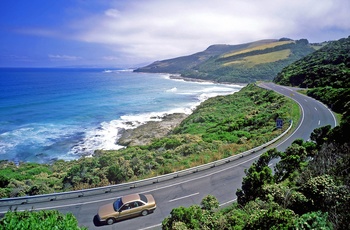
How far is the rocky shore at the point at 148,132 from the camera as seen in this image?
3872 centimetres

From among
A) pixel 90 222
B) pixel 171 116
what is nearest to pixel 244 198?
pixel 90 222

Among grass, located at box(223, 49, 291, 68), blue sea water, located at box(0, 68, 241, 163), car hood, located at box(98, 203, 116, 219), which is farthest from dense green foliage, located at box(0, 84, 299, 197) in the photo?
grass, located at box(223, 49, 291, 68)

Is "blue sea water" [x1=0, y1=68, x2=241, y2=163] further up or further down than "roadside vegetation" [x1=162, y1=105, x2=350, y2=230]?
further down

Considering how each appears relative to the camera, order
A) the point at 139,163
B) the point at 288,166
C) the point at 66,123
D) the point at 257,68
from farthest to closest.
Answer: the point at 257,68
the point at 66,123
the point at 139,163
the point at 288,166

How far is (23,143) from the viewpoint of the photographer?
38656mm


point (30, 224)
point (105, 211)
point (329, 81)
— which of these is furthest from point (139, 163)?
point (329, 81)

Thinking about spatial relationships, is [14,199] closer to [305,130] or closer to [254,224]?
[254,224]

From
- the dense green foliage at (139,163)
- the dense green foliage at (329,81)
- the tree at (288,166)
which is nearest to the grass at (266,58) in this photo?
the dense green foliage at (329,81)

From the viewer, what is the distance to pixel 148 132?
43.8 metres

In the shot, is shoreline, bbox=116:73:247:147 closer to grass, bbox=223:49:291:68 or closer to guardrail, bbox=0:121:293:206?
guardrail, bbox=0:121:293:206

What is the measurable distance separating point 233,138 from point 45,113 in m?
48.4

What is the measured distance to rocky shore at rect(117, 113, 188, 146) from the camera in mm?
38719

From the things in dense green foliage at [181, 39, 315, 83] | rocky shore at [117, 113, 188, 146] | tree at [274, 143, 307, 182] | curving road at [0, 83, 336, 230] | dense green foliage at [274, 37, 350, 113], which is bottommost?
rocky shore at [117, 113, 188, 146]

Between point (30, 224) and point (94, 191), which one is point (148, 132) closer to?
point (94, 191)
